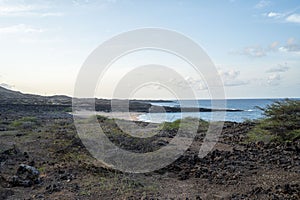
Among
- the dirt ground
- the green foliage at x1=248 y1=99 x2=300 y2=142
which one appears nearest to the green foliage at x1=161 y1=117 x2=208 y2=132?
the green foliage at x1=248 y1=99 x2=300 y2=142

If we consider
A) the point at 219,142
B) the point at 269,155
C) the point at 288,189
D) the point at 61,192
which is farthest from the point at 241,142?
the point at 61,192

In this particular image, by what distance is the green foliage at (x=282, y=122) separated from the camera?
13759 millimetres

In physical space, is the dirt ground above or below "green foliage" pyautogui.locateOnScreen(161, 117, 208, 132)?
below

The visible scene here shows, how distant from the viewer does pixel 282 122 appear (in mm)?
13930

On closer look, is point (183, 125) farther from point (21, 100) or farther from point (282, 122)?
point (21, 100)

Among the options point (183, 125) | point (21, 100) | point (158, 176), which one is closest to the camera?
point (158, 176)

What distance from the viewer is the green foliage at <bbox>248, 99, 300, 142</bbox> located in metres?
13.8

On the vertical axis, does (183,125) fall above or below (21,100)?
below

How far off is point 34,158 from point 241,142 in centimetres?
864

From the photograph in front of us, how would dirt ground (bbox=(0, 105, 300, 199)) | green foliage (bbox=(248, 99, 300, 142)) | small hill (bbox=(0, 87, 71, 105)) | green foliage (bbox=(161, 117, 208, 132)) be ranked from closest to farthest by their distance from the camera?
dirt ground (bbox=(0, 105, 300, 199))
green foliage (bbox=(248, 99, 300, 142))
green foliage (bbox=(161, 117, 208, 132))
small hill (bbox=(0, 87, 71, 105))

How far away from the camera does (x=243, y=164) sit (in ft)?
34.2

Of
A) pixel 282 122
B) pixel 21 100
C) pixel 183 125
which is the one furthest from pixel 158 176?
pixel 21 100

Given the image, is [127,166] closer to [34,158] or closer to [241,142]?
[34,158]

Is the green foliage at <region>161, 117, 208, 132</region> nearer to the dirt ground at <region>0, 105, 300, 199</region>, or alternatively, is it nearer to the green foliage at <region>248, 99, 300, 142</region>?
the green foliage at <region>248, 99, 300, 142</region>
